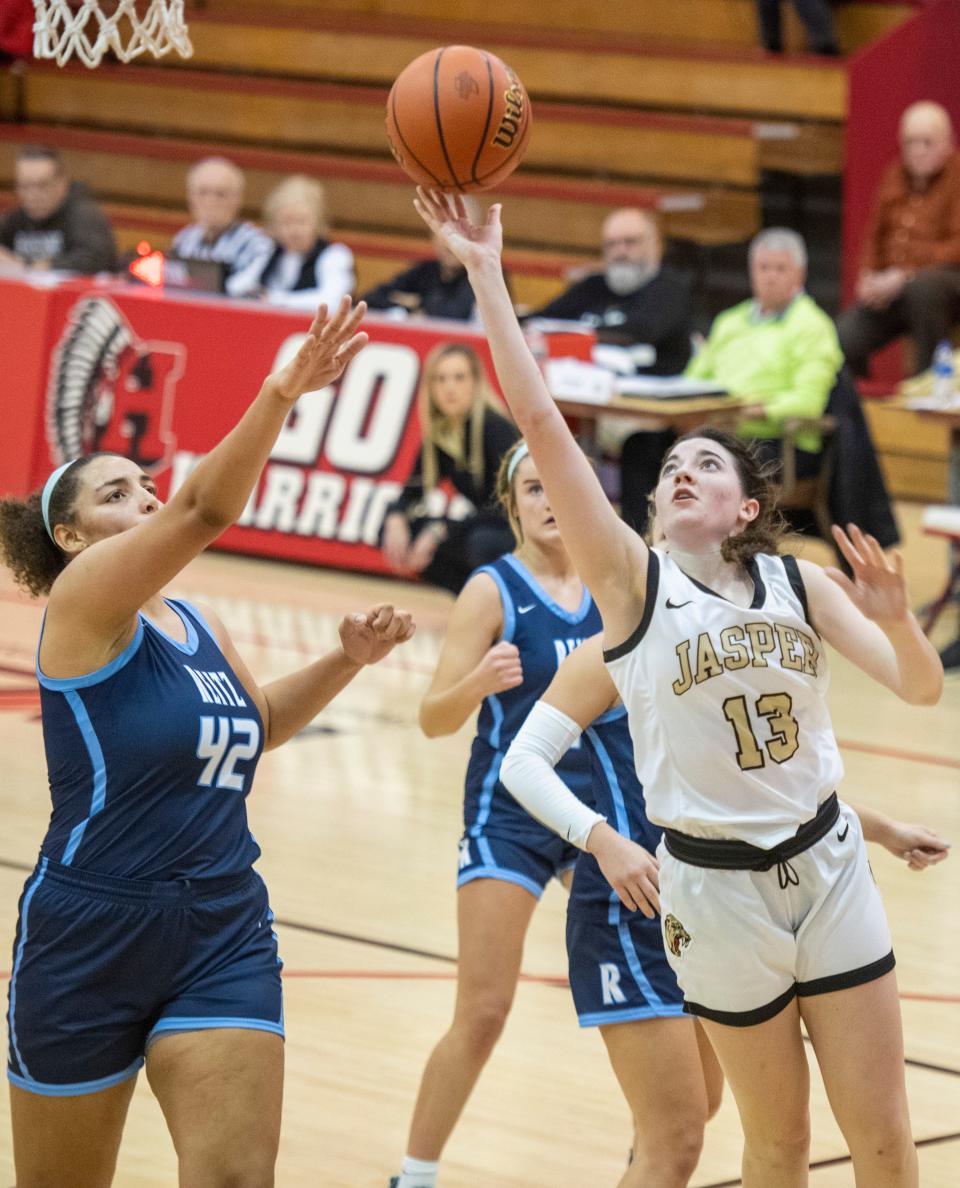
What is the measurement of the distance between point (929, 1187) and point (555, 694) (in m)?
1.49

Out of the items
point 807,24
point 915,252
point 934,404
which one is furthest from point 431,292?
point 807,24

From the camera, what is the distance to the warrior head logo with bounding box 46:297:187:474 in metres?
11.5

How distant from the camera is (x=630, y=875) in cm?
362

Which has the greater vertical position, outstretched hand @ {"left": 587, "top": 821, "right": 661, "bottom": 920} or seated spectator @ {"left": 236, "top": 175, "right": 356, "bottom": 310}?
seated spectator @ {"left": 236, "top": 175, "right": 356, "bottom": 310}

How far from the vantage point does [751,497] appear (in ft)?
12.1

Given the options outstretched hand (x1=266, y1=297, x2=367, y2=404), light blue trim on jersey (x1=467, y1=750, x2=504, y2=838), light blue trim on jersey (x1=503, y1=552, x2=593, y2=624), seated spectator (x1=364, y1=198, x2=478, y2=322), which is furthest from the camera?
seated spectator (x1=364, y1=198, x2=478, y2=322)

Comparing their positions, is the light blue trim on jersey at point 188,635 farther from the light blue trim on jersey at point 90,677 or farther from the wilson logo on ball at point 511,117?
the wilson logo on ball at point 511,117

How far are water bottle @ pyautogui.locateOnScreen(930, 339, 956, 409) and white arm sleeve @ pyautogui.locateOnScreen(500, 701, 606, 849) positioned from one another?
Answer: 6685mm

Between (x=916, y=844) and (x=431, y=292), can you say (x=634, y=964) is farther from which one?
(x=431, y=292)

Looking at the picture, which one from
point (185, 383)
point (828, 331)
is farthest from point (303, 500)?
point (828, 331)

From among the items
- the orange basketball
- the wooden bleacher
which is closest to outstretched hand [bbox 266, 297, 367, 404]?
the orange basketball

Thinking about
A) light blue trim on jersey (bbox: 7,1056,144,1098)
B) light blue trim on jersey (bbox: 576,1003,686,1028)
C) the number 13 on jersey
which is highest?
the number 13 on jersey

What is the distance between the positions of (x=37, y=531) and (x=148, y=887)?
0.70 meters

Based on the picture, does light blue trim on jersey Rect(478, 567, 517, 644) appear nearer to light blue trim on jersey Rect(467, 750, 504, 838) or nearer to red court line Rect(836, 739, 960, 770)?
light blue trim on jersey Rect(467, 750, 504, 838)
